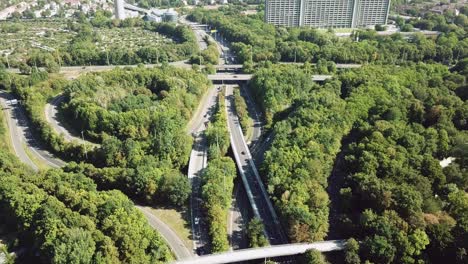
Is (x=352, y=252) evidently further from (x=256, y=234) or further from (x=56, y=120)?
(x=56, y=120)

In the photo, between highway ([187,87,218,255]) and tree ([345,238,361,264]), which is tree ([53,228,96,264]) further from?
tree ([345,238,361,264])

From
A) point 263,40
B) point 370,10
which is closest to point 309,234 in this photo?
point 263,40

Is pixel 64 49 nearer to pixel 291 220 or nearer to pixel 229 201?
pixel 229 201

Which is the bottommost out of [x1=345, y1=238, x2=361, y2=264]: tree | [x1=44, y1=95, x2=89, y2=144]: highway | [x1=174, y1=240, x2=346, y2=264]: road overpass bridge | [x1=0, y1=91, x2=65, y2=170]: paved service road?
[x1=174, y1=240, x2=346, y2=264]: road overpass bridge

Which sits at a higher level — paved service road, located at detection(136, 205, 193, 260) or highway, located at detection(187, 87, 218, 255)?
highway, located at detection(187, 87, 218, 255)

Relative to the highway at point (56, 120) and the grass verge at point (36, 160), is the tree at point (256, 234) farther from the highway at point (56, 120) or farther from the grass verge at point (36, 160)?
the highway at point (56, 120)

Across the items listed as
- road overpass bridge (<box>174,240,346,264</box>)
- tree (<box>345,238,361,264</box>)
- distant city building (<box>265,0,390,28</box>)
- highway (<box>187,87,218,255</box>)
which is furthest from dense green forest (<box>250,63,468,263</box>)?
distant city building (<box>265,0,390,28</box>)
